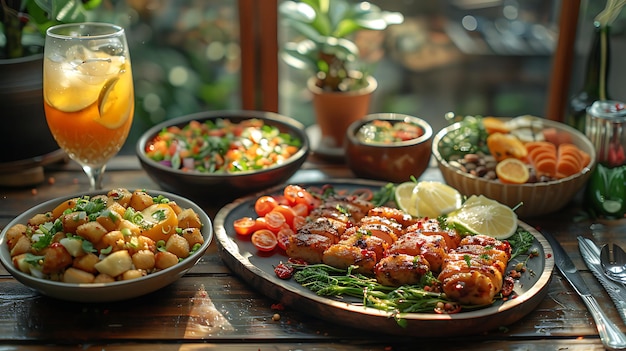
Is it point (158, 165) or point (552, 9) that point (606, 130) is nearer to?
point (552, 9)

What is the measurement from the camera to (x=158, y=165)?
2.50 meters

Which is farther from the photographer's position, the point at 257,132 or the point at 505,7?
the point at 505,7

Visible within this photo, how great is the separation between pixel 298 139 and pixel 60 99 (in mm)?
955

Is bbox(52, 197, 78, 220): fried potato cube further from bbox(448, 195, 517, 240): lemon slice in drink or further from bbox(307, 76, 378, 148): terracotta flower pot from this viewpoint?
bbox(307, 76, 378, 148): terracotta flower pot

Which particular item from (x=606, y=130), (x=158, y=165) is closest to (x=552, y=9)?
(x=606, y=130)

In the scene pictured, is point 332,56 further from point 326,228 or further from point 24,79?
point 24,79

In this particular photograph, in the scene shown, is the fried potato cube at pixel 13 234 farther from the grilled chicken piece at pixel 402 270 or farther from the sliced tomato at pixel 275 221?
the grilled chicken piece at pixel 402 270

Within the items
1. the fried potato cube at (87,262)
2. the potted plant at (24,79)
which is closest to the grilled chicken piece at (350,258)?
the fried potato cube at (87,262)

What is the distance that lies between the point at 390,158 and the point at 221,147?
2.09 feet

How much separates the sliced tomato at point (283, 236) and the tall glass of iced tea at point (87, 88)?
664 mm

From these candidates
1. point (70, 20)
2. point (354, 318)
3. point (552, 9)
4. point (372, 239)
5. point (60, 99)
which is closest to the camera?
point (354, 318)

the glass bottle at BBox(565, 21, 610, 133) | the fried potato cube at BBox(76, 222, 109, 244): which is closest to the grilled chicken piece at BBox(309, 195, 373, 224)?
the fried potato cube at BBox(76, 222, 109, 244)

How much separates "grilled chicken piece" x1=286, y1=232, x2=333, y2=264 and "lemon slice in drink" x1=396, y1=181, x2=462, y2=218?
376 mm

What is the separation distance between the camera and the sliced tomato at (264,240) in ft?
7.08
